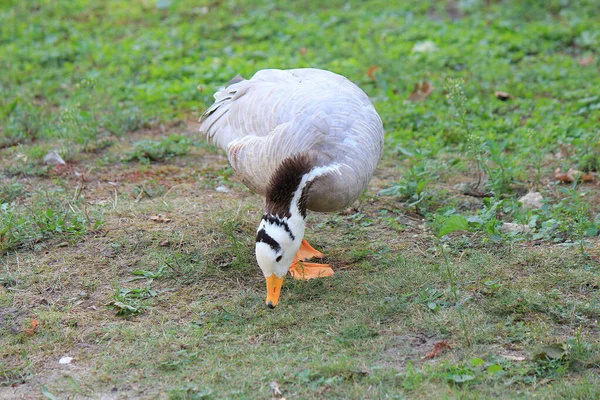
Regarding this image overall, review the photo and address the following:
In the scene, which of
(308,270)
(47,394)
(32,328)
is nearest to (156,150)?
(308,270)

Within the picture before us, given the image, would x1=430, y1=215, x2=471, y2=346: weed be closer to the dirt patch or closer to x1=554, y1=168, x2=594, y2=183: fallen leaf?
the dirt patch

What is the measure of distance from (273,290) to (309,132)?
3.28 ft

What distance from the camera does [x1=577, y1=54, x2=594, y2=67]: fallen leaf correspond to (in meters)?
8.28

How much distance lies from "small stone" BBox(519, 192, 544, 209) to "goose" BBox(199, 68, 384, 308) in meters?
1.39

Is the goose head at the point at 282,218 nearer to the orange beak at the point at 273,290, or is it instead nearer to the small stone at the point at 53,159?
the orange beak at the point at 273,290

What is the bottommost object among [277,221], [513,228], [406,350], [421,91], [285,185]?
[421,91]

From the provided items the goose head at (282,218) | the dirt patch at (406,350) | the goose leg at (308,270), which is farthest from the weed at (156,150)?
the dirt patch at (406,350)

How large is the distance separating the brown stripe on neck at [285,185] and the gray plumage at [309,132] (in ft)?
0.52

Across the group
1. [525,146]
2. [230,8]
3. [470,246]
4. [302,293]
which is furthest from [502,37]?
[302,293]

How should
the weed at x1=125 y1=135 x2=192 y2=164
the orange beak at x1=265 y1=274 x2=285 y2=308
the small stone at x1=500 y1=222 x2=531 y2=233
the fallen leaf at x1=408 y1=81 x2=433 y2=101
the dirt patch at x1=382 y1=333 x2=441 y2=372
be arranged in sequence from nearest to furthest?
the dirt patch at x1=382 y1=333 x2=441 y2=372 → the orange beak at x1=265 y1=274 x2=285 y2=308 → the small stone at x1=500 y1=222 x2=531 y2=233 → the weed at x1=125 y1=135 x2=192 y2=164 → the fallen leaf at x1=408 y1=81 x2=433 y2=101

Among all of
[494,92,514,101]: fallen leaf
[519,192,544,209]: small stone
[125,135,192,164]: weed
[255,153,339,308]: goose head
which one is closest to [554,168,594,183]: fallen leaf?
[519,192,544,209]: small stone

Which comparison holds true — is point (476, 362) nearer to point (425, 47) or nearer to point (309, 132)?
point (309, 132)

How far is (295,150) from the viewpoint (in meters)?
4.54

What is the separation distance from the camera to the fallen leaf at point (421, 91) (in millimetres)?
7770
